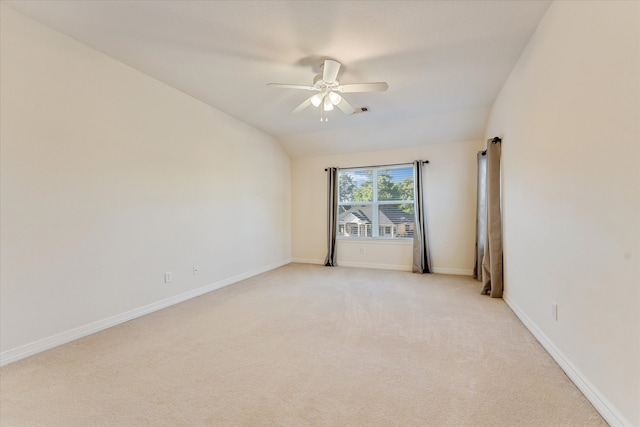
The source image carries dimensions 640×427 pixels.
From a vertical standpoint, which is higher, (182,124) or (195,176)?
(182,124)

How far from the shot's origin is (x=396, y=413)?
148 centimetres

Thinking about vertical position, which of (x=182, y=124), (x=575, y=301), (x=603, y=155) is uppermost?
(x=182, y=124)

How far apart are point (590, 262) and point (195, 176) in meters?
3.94

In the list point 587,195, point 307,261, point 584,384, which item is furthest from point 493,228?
point 307,261

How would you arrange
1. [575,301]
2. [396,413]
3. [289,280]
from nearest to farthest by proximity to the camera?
[396,413] < [575,301] < [289,280]

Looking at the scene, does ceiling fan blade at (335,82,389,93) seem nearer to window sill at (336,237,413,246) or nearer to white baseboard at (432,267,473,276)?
window sill at (336,237,413,246)

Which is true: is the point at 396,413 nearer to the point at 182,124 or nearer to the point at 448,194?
the point at 182,124

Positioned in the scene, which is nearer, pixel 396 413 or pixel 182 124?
pixel 396 413

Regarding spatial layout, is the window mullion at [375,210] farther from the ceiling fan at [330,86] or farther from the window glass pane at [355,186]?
the ceiling fan at [330,86]

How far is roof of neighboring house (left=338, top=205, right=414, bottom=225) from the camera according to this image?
5.43m

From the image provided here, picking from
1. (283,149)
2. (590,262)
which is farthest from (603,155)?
(283,149)

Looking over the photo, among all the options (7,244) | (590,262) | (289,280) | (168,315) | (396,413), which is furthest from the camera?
(289,280)

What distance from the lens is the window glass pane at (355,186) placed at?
5.73 metres

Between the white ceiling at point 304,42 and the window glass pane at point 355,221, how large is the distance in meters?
2.33
